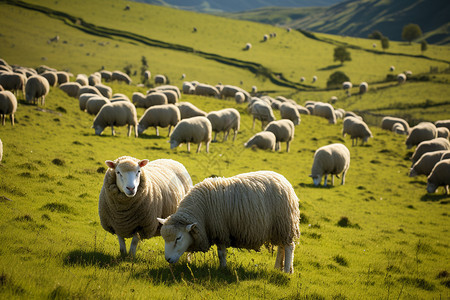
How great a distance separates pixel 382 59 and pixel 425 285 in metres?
91.5

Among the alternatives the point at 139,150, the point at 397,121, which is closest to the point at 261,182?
the point at 139,150

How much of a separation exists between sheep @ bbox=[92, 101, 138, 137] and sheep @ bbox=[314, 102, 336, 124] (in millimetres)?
23924

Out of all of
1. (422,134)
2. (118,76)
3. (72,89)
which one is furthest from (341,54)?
(72,89)

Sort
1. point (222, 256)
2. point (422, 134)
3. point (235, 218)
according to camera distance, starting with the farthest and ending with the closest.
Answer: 1. point (422, 134)
2. point (235, 218)
3. point (222, 256)

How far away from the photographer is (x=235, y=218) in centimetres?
667

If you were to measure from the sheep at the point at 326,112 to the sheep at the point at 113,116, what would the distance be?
23924 millimetres

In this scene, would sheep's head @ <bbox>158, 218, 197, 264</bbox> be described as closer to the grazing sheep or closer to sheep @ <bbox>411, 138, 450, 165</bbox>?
the grazing sheep

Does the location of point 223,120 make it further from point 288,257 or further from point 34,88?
point 288,257

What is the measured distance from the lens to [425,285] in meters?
7.69

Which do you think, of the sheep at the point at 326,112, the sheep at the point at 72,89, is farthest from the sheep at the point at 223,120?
the sheep at the point at 326,112

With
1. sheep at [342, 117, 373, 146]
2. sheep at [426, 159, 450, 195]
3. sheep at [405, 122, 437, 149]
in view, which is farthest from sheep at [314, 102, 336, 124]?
sheep at [426, 159, 450, 195]

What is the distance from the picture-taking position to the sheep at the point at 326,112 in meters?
38.6

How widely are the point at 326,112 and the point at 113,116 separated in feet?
84.7

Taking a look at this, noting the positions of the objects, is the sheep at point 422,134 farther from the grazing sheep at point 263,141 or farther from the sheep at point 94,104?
the sheep at point 94,104
